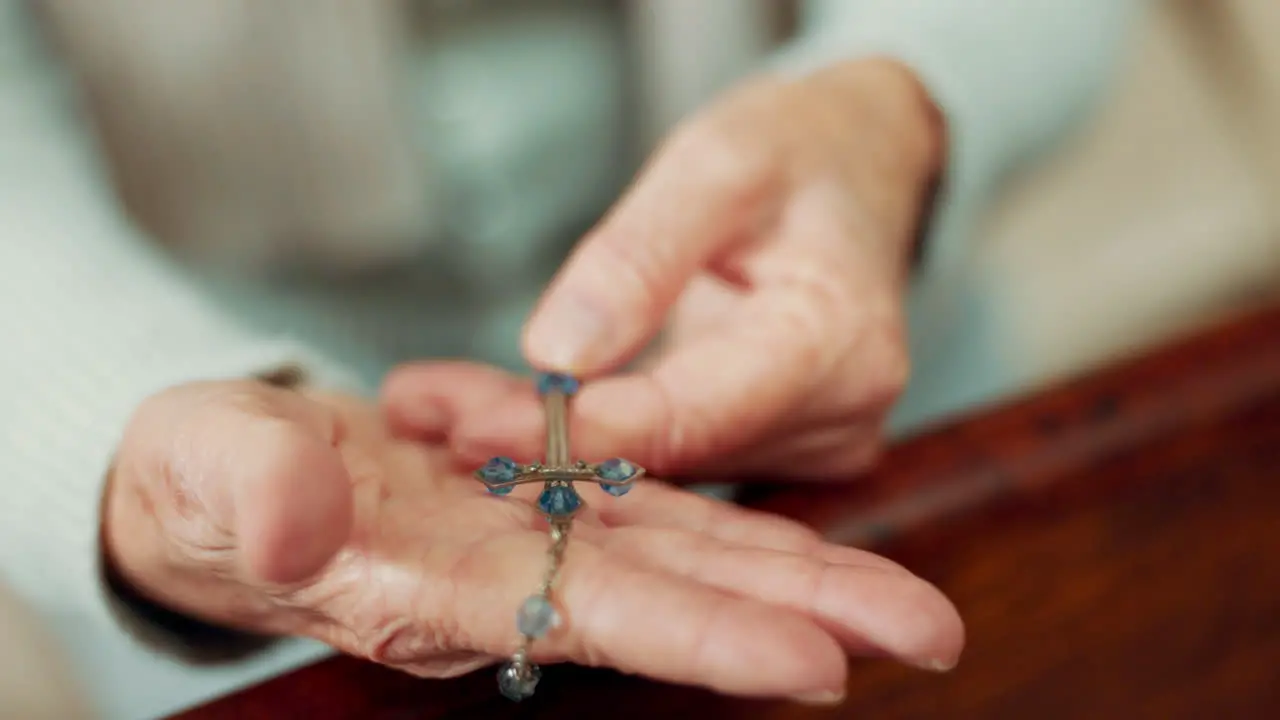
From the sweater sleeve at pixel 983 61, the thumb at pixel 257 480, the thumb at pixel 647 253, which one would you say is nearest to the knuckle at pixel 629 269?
the thumb at pixel 647 253

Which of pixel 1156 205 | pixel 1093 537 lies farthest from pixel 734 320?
pixel 1156 205

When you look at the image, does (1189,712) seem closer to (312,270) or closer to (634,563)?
(634,563)

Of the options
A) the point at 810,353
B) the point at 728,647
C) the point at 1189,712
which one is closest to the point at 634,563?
the point at 728,647

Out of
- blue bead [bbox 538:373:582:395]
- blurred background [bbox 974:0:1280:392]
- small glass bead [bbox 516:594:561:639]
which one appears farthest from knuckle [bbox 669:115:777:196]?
blurred background [bbox 974:0:1280:392]

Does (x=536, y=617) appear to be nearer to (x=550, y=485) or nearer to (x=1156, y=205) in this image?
(x=550, y=485)

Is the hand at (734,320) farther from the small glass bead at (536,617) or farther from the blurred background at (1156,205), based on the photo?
the blurred background at (1156,205)
